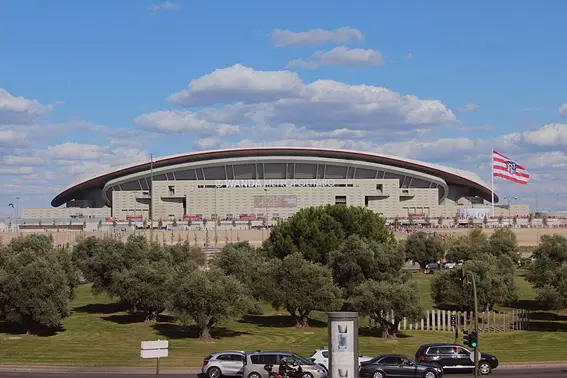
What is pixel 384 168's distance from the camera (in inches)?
7643

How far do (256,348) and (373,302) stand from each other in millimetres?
9169

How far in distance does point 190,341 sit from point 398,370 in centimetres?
1681

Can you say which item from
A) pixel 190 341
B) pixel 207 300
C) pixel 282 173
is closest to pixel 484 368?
pixel 207 300

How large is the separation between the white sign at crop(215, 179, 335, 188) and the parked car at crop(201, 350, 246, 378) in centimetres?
15400

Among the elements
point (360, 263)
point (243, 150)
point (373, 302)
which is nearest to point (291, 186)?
point (243, 150)

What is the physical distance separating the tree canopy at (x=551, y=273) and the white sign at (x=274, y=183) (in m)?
126

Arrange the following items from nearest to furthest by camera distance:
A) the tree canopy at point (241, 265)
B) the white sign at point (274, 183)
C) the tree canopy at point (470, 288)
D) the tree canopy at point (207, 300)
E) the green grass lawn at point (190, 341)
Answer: the green grass lawn at point (190, 341) < the tree canopy at point (207, 300) < the tree canopy at point (470, 288) < the tree canopy at point (241, 265) < the white sign at point (274, 183)

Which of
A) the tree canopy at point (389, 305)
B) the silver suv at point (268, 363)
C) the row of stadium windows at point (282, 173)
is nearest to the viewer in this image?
the silver suv at point (268, 363)

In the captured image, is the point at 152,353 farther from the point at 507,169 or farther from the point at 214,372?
the point at 507,169

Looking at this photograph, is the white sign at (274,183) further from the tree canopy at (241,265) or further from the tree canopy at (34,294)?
the tree canopy at (34,294)

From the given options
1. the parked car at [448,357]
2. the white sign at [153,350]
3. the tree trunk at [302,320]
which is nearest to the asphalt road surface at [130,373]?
the parked car at [448,357]

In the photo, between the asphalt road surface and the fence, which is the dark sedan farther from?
the fence

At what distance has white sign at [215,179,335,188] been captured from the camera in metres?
191

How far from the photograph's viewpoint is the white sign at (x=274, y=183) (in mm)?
191125
